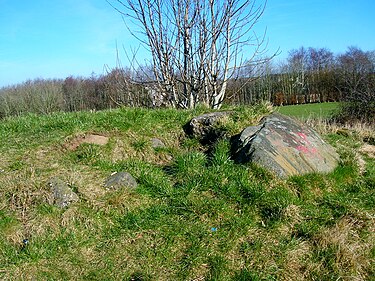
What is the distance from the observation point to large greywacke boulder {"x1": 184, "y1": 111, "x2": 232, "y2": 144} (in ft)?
19.1

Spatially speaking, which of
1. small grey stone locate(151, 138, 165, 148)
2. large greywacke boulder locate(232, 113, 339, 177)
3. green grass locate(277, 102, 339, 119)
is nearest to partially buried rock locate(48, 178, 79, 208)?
small grey stone locate(151, 138, 165, 148)

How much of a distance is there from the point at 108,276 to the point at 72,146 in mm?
2804

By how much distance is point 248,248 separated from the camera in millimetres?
3312

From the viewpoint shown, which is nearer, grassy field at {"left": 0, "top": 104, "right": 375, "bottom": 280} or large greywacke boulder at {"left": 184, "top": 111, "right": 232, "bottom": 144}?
grassy field at {"left": 0, "top": 104, "right": 375, "bottom": 280}

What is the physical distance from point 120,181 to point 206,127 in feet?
7.37

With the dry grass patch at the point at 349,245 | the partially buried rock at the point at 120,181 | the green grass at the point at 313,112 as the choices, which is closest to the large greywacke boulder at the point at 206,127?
the partially buried rock at the point at 120,181

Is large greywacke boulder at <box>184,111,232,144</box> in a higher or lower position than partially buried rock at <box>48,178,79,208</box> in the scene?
higher

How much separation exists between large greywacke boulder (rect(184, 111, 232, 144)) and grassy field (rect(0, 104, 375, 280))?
565 mm

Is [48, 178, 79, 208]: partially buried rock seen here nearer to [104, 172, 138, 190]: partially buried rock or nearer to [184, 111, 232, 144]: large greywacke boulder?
[104, 172, 138, 190]: partially buried rock

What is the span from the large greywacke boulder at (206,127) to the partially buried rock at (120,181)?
193 centimetres

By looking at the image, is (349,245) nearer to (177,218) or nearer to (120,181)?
(177,218)

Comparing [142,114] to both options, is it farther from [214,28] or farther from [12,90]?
[12,90]

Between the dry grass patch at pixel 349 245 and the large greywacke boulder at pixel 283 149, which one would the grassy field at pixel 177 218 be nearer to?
the dry grass patch at pixel 349 245

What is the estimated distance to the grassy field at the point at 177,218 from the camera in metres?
3.10
